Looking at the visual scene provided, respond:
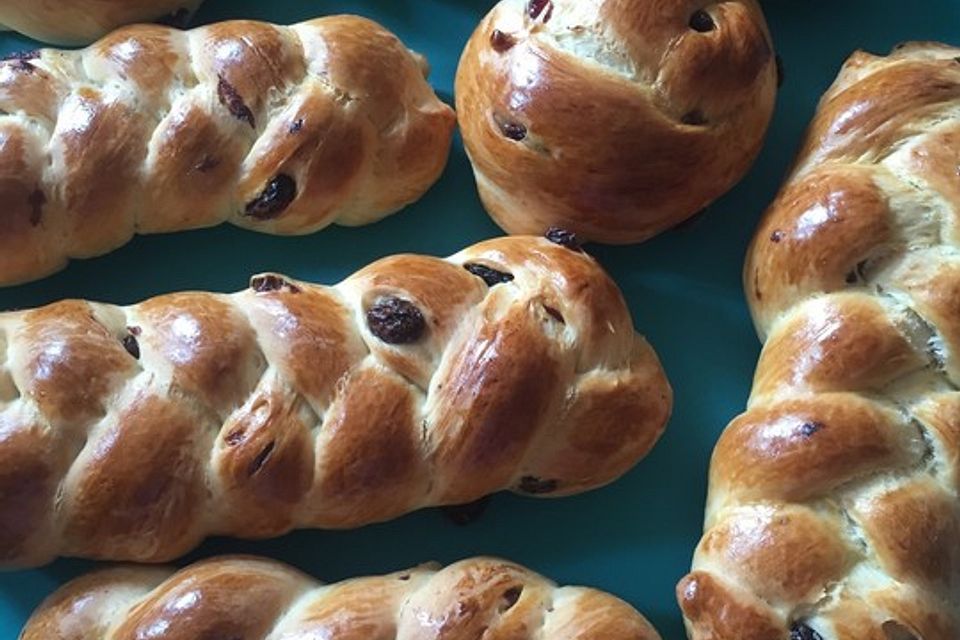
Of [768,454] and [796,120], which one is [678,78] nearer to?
[796,120]

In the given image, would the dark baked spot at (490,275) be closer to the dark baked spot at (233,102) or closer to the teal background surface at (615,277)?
the teal background surface at (615,277)

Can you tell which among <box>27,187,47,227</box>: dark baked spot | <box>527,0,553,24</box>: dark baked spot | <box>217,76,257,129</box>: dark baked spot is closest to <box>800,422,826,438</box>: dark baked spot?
<box>527,0,553,24</box>: dark baked spot

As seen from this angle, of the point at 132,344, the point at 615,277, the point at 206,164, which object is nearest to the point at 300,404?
the point at 132,344

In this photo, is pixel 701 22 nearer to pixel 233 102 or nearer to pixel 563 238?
pixel 563 238

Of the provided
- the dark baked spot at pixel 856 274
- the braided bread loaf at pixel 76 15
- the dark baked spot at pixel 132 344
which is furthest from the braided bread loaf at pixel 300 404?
the braided bread loaf at pixel 76 15

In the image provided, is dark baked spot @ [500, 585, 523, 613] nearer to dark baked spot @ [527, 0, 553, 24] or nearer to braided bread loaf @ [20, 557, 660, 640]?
braided bread loaf @ [20, 557, 660, 640]

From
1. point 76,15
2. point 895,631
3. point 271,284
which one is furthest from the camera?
point 76,15
